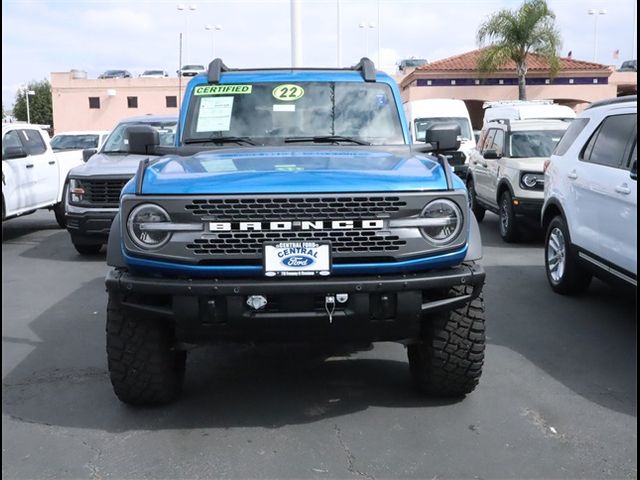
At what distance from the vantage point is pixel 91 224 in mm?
8922

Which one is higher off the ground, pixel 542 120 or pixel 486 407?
pixel 542 120

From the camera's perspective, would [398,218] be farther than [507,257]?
No

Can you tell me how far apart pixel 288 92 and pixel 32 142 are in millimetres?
7607

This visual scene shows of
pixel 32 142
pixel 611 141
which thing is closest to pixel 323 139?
pixel 611 141

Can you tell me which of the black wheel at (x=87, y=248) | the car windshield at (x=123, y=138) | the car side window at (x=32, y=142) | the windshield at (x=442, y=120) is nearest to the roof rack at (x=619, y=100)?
the car windshield at (x=123, y=138)

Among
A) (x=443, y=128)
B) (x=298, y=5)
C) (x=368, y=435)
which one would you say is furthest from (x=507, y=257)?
(x=298, y=5)

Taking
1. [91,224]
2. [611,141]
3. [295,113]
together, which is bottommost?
[91,224]

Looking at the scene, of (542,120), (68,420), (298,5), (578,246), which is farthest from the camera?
(298,5)

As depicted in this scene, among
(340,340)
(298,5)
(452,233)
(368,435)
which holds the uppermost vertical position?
(298,5)

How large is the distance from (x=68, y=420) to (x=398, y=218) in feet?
7.28

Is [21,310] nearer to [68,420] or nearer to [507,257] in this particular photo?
[68,420]

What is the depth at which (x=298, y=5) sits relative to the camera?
15.3 metres

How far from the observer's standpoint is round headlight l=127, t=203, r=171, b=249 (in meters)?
3.58

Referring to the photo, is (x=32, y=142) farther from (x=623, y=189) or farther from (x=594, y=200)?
(x=623, y=189)
